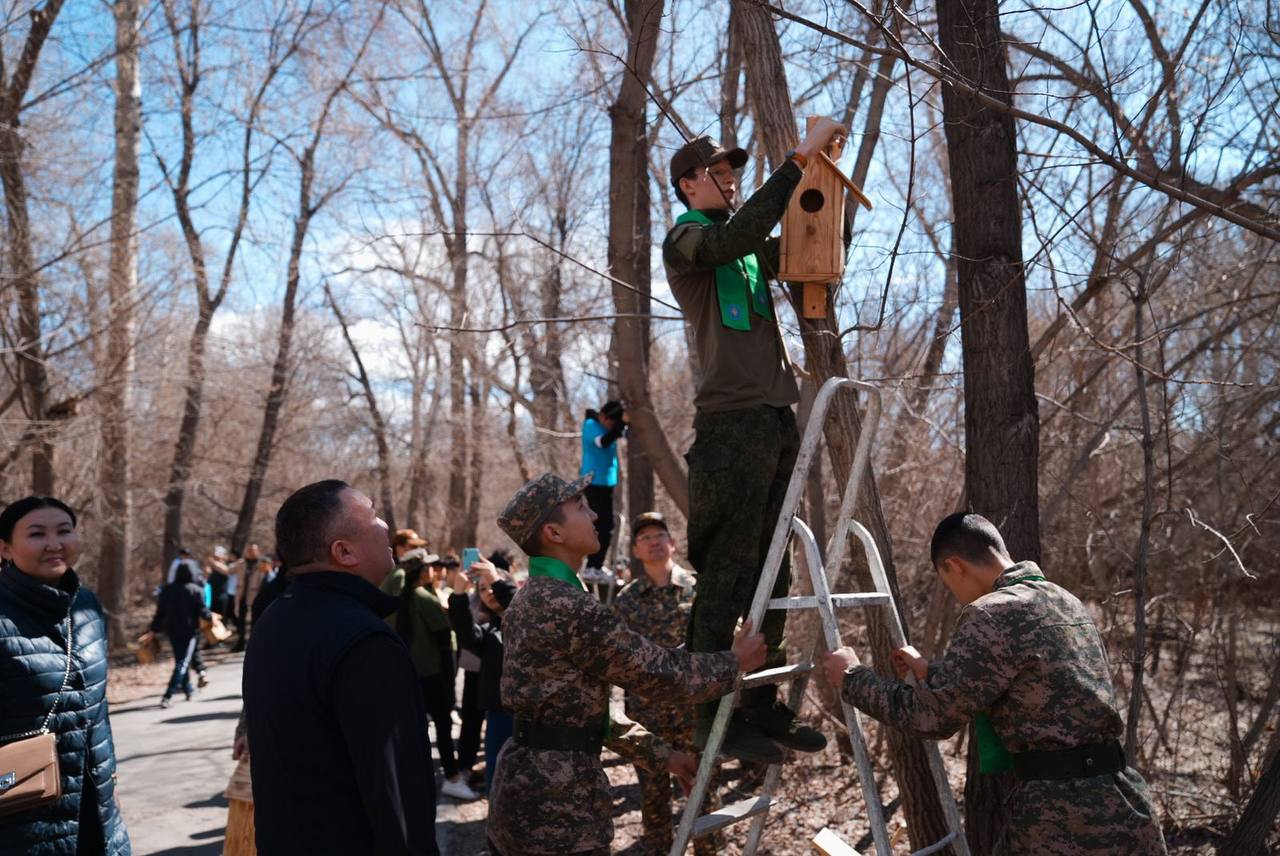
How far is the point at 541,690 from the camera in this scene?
349 centimetres

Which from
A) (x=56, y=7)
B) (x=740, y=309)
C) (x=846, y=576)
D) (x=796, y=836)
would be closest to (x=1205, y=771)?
(x=846, y=576)

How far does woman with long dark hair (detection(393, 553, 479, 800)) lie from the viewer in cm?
842

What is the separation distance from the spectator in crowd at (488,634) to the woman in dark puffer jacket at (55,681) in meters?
1.95

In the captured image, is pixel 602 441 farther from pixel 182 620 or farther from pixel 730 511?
pixel 182 620

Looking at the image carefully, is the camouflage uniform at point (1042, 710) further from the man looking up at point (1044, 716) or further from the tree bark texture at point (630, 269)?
the tree bark texture at point (630, 269)

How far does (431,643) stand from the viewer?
8.52 m

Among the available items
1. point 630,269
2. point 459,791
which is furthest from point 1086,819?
point 459,791

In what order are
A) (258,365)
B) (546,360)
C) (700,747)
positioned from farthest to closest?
1. (258,365)
2. (546,360)
3. (700,747)

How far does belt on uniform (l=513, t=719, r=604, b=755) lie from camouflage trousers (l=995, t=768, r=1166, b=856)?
Result: 144 cm

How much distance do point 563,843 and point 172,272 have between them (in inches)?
607

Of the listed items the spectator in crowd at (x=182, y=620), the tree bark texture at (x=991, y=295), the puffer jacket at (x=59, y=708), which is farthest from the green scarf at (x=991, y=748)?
the spectator in crowd at (x=182, y=620)

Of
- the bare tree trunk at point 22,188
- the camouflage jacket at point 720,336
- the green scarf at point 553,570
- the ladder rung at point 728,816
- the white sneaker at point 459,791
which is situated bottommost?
the white sneaker at point 459,791

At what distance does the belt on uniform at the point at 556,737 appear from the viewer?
3.51 metres

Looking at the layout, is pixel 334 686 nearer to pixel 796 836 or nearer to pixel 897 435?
pixel 796 836
